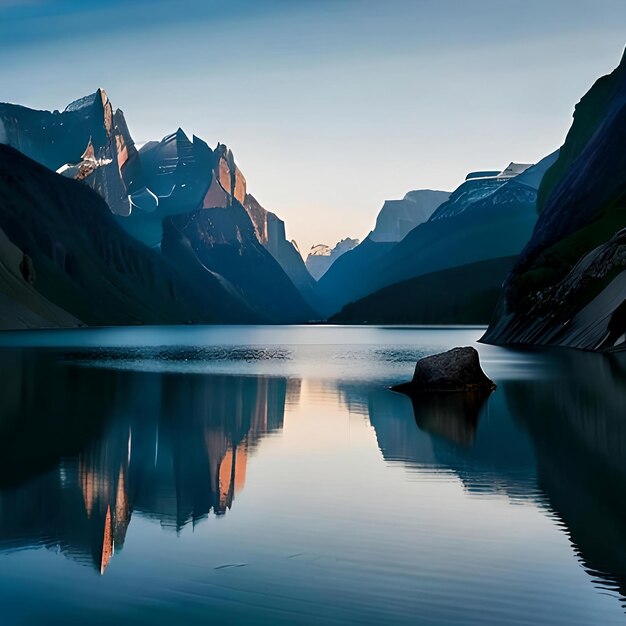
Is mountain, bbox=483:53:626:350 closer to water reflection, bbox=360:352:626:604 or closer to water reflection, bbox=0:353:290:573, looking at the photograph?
water reflection, bbox=360:352:626:604

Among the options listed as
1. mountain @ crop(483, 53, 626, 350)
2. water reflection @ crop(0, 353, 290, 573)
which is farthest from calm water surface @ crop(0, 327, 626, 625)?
mountain @ crop(483, 53, 626, 350)

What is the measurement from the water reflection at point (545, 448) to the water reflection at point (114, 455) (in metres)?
5.84

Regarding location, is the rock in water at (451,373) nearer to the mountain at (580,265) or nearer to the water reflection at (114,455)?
the water reflection at (114,455)

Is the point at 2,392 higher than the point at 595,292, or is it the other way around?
the point at 595,292

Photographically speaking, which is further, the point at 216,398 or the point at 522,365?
the point at 522,365

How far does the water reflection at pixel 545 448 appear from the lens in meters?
19.7

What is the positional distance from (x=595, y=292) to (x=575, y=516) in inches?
3267

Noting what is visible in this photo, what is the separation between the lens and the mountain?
9894 cm

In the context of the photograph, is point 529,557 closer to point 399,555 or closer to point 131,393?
point 399,555

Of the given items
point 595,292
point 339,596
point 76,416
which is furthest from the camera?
point 595,292

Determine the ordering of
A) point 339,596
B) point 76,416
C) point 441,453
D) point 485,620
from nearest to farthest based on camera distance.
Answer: point 485,620, point 339,596, point 441,453, point 76,416

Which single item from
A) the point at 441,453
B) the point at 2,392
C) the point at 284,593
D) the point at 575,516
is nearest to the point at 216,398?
the point at 2,392

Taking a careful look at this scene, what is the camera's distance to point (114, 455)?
3028 cm

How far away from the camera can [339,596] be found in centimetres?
1487
